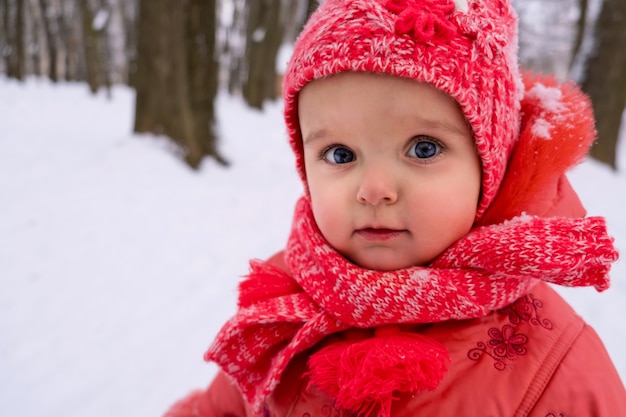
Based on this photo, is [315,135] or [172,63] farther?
[172,63]

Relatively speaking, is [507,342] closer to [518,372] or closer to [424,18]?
[518,372]

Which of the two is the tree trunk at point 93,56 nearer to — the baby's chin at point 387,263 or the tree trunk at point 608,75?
the tree trunk at point 608,75

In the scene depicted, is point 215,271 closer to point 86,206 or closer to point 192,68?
point 86,206

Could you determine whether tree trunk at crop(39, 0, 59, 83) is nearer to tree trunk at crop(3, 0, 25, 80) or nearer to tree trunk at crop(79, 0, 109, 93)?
tree trunk at crop(3, 0, 25, 80)

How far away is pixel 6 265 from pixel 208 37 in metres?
3.44

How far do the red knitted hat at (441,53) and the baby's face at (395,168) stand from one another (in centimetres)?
3

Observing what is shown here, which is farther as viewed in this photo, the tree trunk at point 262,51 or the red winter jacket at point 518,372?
the tree trunk at point 262,51

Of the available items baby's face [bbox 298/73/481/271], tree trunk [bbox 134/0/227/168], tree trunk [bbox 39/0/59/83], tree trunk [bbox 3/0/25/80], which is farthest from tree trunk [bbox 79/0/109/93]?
baby's face [bbox 298/73/481/271]

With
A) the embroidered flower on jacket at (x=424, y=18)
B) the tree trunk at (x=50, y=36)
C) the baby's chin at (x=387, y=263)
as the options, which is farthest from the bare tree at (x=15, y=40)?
the baby's chin at (x=387, y=263)

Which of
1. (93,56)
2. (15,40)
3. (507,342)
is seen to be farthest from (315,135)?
(15,40)

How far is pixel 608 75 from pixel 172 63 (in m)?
5.61

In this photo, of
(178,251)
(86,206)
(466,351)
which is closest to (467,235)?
(466,351)

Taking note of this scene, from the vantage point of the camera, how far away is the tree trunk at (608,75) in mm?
6145

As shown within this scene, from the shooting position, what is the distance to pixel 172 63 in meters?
5.19
